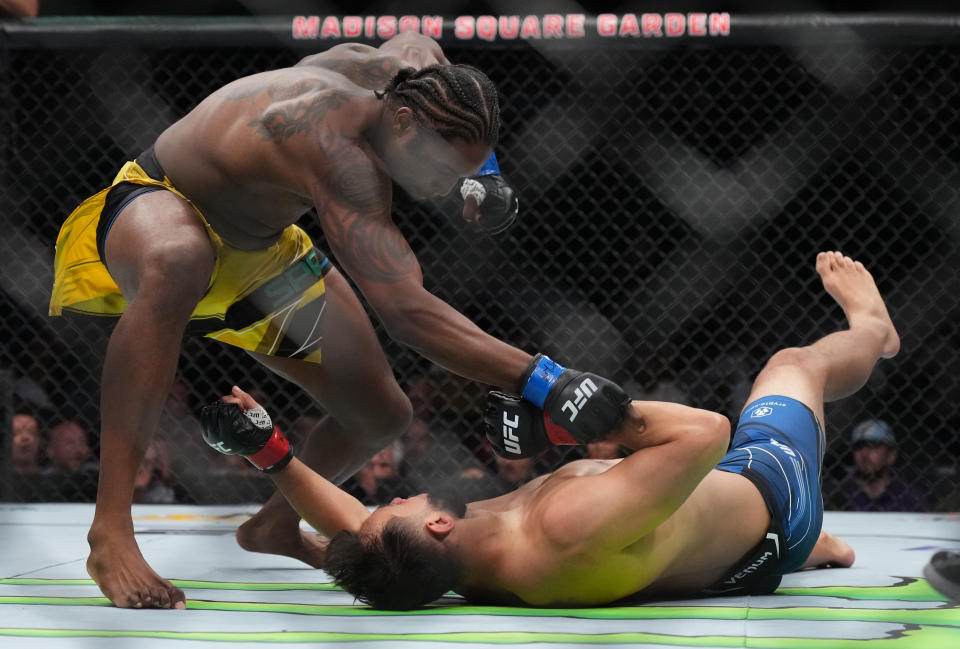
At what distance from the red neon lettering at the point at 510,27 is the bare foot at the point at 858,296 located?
114 cm

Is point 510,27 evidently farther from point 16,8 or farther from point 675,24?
point 16,8

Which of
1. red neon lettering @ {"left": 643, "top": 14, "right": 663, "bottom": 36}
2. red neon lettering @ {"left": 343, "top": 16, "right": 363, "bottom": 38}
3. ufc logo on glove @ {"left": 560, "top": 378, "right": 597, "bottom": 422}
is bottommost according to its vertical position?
red neon lettering @ {"left": 343, "top": 16, "right": 363, "bottom": 38}

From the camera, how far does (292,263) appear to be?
1918 mm

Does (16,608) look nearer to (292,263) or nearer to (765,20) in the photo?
(292,263)

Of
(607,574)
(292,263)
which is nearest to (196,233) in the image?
(292,263)

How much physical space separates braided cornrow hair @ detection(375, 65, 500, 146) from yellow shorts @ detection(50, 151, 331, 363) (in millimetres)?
448

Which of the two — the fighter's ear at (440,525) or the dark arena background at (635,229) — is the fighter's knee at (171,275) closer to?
the fighter's ear at (440,525)

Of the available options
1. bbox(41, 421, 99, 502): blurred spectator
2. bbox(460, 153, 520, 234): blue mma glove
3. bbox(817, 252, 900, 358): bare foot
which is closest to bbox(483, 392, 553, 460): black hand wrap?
bbox(460, 153, 520, 234): blue mma glove

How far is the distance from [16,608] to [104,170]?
9.24ft

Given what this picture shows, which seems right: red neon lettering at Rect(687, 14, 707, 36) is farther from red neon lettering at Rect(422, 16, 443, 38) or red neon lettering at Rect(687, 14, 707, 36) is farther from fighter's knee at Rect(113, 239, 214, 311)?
fighter's knee at Rect(113, 239, 214, 311)

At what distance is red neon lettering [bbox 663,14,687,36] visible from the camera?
2.90 m

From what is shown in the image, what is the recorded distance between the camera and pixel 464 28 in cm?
303

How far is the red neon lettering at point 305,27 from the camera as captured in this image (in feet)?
9.84

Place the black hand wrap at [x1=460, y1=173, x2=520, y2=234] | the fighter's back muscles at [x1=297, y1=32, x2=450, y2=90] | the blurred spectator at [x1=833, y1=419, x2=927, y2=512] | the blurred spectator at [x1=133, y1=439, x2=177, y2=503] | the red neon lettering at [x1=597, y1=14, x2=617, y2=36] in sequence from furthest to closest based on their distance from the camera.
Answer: the blurred spectator at [x1=133, y1=439, x2=177, y2=503]
the blurred spectator at [x1=833, y1=419, x2=927, y2=512]
the red neon lettering at [x1=597, y1=14, x2=617, y2=36]
the black hand wrap at [x1=460, y1=173, x2=520, y2=234]
the fighter's back muscles at [x1=297, y1=32, x2=450, y2=90]
